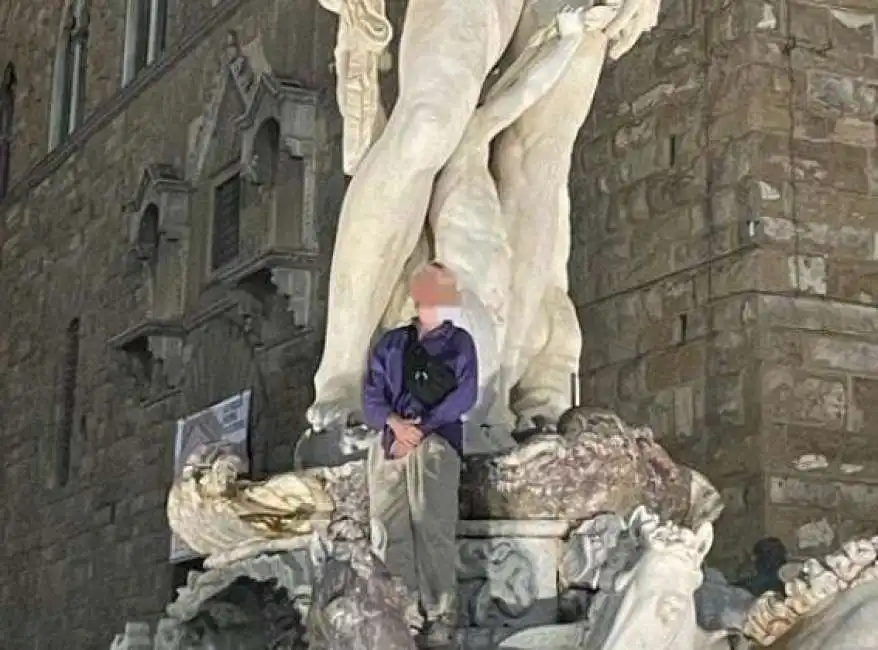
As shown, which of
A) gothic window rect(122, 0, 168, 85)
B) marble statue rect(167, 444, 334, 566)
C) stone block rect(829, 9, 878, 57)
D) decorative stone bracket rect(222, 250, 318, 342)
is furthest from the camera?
gothic window rect(122, 0, 168, 85)

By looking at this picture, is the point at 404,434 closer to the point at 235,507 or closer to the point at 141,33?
the point at 235,507

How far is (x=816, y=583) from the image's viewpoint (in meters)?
2.67

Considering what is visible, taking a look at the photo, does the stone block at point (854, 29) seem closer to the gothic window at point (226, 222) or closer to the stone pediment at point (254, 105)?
the stone pediment at point (254, 105)

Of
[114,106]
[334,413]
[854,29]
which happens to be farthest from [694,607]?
[114,106]

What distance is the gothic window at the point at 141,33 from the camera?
1305cm

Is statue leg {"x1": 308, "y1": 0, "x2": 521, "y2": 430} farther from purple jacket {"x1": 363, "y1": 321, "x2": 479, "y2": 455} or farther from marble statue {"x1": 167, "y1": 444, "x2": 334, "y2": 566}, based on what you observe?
purple jacket {"x1": 363, "y1": 321, "x2": 479, "y2": 455}

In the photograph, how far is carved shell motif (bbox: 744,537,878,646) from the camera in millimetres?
2658

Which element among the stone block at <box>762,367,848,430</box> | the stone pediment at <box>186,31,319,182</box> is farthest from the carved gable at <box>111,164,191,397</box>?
the stone block at <box>762,367,848,430</box>

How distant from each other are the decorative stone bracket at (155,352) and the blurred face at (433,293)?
8.73 metres

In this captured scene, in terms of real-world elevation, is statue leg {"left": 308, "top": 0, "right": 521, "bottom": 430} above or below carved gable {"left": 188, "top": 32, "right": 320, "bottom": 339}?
below

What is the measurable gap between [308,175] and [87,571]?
466cm

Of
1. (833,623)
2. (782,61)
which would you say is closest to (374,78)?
(833,623)

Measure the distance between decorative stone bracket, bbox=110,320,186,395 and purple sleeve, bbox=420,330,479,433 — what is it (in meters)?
8.79

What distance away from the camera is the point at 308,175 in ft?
31.9
